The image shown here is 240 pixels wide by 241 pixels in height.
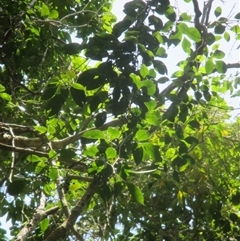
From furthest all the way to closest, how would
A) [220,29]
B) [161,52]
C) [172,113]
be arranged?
[220,29], [172,113], [161,52]

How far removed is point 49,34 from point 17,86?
396mm

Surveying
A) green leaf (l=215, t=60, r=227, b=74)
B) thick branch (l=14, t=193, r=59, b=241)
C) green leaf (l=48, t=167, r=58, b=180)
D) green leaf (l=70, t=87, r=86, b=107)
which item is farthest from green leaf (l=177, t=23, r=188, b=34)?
thick branch (l=14, t=193, r=59, b=241)

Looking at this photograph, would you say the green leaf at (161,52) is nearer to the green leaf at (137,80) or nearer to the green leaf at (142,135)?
the green leaf at (137,80)

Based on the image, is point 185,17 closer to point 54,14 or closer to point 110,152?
point 110,152

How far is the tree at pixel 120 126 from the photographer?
1.29 metres

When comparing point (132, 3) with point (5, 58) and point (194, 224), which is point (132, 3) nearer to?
point (5, 58)

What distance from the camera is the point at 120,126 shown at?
1383 mm

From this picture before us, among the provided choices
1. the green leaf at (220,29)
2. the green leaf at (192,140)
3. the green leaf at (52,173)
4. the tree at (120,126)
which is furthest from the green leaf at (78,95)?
the green leaf at (220,29)

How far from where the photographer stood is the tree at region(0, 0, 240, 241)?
1287 millimetres

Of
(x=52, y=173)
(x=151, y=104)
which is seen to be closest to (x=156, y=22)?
(x=151, y=104)

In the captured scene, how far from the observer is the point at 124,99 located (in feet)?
4.19

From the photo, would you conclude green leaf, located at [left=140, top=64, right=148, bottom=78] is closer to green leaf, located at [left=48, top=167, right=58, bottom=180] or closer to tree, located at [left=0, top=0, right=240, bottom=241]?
tree, located at [left=0, top=0, right=240, bottom=241]

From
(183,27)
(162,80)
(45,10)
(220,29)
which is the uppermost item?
(45,10)

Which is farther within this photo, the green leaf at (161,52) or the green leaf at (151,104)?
the green leaf at (161,52)
